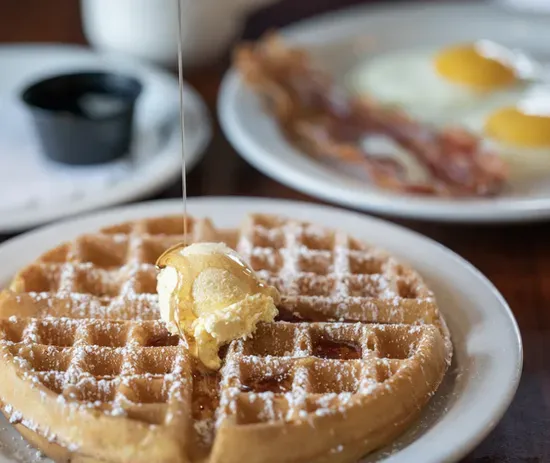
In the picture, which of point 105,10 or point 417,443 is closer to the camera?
point 417,443

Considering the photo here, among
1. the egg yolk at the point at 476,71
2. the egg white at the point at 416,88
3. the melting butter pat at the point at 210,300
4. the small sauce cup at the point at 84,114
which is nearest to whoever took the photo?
the melting butter pat at the point at 210,300

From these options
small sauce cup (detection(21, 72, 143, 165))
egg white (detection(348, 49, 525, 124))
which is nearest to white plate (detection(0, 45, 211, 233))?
small sauce cup (detection(21, 72, 143, 165))

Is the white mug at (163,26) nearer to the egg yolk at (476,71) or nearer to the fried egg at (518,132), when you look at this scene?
the egg yolk at (476,71)

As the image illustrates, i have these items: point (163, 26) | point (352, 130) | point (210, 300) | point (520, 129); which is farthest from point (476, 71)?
point (210, 300)

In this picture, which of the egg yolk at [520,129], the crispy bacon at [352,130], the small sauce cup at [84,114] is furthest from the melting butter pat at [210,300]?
the egg yolk at [520,129]

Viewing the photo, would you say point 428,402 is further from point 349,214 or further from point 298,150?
point 298,150

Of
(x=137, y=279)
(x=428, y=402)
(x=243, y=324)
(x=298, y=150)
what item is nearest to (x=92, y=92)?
(x=298, y=150)

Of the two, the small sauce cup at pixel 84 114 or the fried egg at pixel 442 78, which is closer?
the small sauce cup at pixel 84 114
